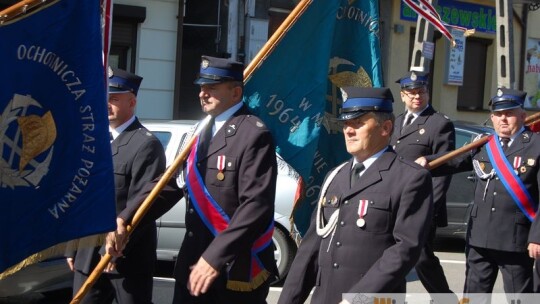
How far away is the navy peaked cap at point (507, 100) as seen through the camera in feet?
24.7

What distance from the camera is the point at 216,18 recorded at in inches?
753

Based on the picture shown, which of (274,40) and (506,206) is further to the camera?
(506,206)

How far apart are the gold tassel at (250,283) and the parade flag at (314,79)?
97cm

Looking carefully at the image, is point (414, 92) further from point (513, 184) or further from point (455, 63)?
point (455, 63)

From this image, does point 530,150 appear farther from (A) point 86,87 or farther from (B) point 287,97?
(A) point 86,87

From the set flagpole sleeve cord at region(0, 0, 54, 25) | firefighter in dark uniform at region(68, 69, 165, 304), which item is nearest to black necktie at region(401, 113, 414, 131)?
firefighter in dark uniform at region(68, 69, 165, 304)

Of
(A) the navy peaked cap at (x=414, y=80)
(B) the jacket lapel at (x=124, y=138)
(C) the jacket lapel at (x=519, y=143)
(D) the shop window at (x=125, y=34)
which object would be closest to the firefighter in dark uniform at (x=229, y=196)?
(B) the jacket lapel at (x=124, y=138)

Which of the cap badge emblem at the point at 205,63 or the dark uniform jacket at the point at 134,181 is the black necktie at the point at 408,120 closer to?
the dark uniform jacket at the point at 134,181

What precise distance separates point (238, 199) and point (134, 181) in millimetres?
942

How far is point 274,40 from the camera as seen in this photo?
6324mm

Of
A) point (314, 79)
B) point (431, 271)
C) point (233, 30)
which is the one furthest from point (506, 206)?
point (233, 30)

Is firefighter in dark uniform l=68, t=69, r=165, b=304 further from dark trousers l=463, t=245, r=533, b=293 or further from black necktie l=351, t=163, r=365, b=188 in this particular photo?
dark trousers l=463, t=245, r=533, b=293

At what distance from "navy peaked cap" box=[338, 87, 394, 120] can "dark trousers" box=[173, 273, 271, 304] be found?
1.20 metres

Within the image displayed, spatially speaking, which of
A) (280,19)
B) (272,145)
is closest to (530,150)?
(272,145)
